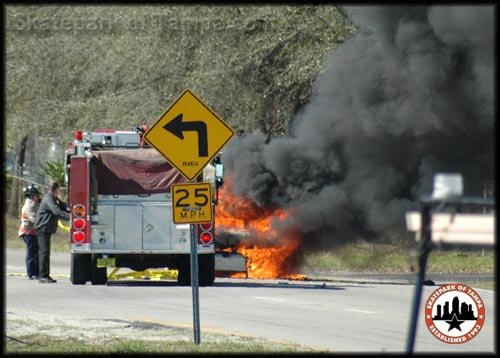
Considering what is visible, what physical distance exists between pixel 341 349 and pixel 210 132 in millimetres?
2572

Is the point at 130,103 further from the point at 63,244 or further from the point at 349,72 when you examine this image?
the point at 63,244

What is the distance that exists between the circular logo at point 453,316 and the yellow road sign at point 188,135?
2773 mm

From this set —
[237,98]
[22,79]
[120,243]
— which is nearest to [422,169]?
[237,98]

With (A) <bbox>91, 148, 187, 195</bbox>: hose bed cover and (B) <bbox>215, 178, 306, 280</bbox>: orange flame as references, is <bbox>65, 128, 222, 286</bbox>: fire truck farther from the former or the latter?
(B) <bbox>215, 178, 306, 280</bbox>: orange flame

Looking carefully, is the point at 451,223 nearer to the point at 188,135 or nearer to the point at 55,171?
the point at 188,135

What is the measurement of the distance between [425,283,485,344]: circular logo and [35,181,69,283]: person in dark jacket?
8.34 m

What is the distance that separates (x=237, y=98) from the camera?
24750 mm

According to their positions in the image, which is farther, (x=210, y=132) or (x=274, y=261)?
(x=274, y=261)

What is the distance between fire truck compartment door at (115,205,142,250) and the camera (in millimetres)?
17922

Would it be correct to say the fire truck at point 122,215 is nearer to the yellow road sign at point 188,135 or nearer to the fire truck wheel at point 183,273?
the fire truck wheel at point 183,273

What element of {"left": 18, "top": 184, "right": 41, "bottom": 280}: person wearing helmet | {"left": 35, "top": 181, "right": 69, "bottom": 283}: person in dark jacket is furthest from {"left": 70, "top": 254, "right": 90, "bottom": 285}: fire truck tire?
{"left": 18, "top": 184, "right": 41, "bottom": 280}: person wearing helmet

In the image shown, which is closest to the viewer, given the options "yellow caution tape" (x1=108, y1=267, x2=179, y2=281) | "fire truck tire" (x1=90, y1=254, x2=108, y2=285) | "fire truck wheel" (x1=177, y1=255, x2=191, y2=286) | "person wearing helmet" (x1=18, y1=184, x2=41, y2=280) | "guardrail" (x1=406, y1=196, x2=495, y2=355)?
"guardrail" (x1=406, y1=196, x2=495, y2=355)

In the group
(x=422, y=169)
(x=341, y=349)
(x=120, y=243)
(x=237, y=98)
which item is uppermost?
(x=237, y=98)

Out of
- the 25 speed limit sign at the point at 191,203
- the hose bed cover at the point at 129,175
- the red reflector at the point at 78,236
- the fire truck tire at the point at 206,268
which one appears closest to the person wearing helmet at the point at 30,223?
the red reflector at the point at 78,236
